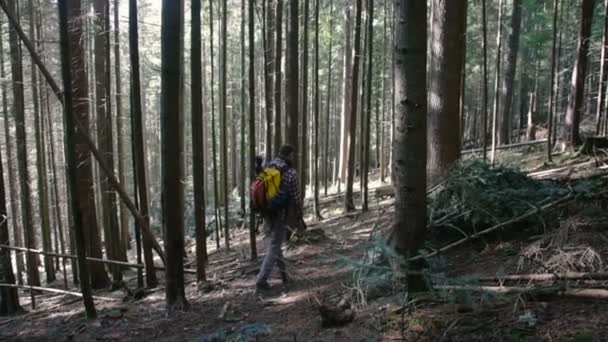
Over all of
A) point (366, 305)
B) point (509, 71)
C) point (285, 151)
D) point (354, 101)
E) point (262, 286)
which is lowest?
point (262, 286)

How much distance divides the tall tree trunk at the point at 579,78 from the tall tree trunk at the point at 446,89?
6.84m

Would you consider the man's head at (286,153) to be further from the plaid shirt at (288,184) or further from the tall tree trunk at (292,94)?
the tall tree trunk at (292,94)

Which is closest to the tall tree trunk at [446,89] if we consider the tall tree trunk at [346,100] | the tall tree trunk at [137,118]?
the tall tree trunk at [137,118]

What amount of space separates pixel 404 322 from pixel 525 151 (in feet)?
56.7

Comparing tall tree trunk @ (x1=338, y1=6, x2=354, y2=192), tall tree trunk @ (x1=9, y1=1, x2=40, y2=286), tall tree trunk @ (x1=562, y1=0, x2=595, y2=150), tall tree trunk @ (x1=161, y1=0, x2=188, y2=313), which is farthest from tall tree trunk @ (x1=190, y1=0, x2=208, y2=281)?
tall tree trunk @ (x1=338, y1=6, x2=354, y2=192)

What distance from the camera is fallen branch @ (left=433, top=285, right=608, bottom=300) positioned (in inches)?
129

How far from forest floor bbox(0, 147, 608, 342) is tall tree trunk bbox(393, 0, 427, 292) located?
48cm

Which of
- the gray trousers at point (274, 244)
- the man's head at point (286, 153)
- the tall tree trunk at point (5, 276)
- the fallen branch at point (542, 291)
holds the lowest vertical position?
the tall tree trunk at point (5, 276)

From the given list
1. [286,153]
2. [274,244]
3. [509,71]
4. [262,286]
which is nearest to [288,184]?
[286,153]

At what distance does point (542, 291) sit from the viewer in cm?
345

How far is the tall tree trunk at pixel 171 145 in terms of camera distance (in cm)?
575

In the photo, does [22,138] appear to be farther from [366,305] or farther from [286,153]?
[366,305]

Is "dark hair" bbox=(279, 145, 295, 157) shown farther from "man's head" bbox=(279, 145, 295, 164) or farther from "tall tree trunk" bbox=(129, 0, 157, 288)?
"tall tree trunk" bbox=(129, 0, 157, 288)

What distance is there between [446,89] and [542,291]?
15.2 feet
